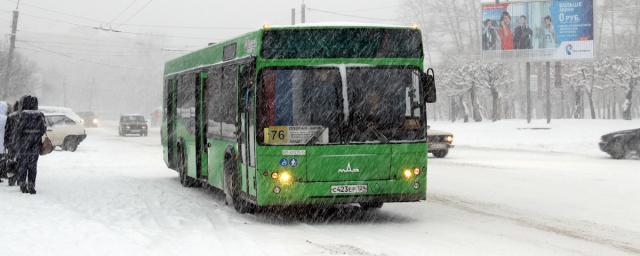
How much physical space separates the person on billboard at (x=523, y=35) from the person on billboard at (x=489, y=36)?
1195 mm

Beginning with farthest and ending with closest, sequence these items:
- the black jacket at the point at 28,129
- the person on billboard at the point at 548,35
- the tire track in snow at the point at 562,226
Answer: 1. the person on billboard at the point at 548,35
2. the black jacket at the point at 28,129
3. the tire track in snow at the point at 562,226

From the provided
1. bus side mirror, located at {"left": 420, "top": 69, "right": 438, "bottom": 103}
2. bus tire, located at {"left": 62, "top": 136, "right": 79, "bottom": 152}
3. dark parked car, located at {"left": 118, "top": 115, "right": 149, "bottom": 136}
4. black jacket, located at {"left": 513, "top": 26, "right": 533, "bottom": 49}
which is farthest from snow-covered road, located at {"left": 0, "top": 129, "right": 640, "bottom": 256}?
dark parked car, located at {"left": 118, "top": 115, "right": 149, "bottom": 136}

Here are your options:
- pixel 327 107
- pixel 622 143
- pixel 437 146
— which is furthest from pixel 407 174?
pixel 622 143

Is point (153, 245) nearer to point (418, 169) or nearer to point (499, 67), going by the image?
point (418, 169)

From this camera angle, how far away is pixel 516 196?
14.7 m

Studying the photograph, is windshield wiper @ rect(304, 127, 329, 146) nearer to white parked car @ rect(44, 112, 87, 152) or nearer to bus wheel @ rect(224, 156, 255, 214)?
bus wheel @ rect(224, 156, 255, 214)

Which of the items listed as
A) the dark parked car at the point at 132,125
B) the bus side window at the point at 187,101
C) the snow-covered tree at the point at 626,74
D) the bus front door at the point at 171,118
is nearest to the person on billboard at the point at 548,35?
the snow-covered tree at the point at 626,74

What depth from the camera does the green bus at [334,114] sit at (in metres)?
10.6

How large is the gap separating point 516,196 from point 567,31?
34907 mm

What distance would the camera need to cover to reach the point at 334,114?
10.6m

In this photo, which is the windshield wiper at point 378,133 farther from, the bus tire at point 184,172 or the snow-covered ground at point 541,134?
the snow-covered ground at point 541,134

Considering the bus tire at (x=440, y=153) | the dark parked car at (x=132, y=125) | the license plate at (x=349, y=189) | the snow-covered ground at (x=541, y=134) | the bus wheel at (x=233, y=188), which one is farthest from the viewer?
the dark parked car at (x=132, y=125)

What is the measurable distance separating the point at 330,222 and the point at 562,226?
2.96 meters

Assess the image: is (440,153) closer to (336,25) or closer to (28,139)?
(28,139)
